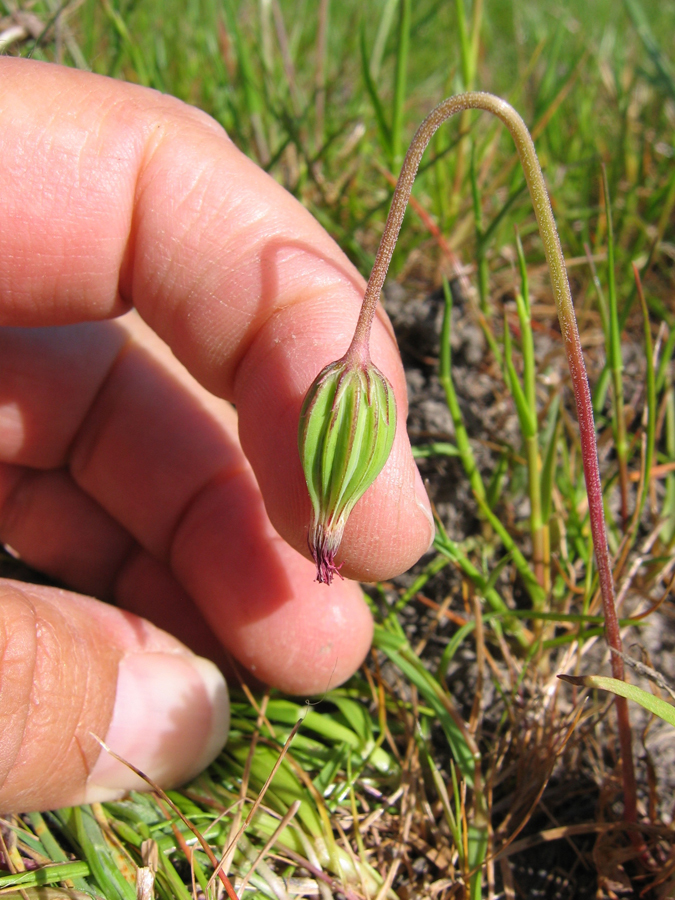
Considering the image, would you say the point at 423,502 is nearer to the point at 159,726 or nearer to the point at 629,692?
the point at 629,692

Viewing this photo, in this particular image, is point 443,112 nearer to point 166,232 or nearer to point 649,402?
point 166,232

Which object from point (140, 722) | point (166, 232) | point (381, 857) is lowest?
point (381, 857)

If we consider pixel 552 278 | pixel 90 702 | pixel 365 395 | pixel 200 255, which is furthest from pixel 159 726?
pixel 552 278

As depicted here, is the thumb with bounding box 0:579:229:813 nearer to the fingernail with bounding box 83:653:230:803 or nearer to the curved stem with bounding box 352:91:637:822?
the fingernail with bounding box 83:653:230:803

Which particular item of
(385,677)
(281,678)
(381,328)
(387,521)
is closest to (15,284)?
(381,328)

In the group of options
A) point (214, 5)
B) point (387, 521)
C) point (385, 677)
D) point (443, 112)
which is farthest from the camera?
point (214, 5)

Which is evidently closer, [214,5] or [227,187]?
[227,187]

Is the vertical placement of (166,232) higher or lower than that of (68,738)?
higher
